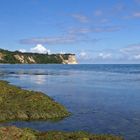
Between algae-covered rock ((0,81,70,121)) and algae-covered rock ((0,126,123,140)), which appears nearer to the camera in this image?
algae-covered rock ((0,126,123,140))

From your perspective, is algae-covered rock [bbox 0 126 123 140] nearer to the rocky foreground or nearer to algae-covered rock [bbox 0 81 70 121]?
the rocky foreground

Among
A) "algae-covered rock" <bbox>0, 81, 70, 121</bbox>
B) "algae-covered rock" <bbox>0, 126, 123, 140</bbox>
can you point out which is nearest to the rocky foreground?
"algae-covered rock" <bbox>0, 81, 70, 121</bbox>

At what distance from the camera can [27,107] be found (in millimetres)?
38438

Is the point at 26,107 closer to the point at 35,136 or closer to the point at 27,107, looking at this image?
the point at 27,107

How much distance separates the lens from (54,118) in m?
37.1

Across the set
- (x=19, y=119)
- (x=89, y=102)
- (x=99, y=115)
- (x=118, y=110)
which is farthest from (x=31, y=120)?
(x=89, y=102)

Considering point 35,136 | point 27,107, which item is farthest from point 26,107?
point 35,136

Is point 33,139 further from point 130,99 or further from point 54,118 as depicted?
point 130,99

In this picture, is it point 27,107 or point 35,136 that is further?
point 27,107

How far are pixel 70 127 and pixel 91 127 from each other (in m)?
1.81

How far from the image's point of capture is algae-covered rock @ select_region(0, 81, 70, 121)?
120 feet

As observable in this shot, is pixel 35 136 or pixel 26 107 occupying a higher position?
pixel 26 107

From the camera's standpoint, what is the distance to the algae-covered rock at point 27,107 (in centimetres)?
3669

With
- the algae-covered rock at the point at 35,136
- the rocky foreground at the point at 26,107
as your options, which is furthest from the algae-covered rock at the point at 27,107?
the algae-covered rock at the point at 35,136
